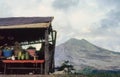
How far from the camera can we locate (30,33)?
2595 cm

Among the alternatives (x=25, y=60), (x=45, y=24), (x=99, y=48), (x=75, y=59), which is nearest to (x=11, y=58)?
(x=25, y=60)

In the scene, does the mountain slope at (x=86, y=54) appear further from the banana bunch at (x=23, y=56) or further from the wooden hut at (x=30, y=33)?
the banana bunch at (x=23, y=56)

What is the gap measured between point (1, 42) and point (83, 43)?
136343 millimetres

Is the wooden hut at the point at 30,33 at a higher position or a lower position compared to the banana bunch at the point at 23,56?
higher

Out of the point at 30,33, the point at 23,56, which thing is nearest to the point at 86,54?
the point at 30,33

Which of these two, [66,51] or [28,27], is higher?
[66,51]

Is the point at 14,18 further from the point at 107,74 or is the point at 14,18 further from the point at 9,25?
the point at 107,74

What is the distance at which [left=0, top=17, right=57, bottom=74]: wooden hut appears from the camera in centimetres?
2216

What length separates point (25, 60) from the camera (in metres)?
22.3

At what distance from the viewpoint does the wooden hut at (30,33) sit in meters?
22.2

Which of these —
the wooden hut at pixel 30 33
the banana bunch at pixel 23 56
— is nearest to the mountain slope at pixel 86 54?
the wooden hut at pixel 30 33

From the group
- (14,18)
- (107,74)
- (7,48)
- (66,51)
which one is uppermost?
(66,51)

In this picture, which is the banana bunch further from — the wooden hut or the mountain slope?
the mountain slope

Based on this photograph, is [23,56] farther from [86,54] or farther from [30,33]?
[86,54]
